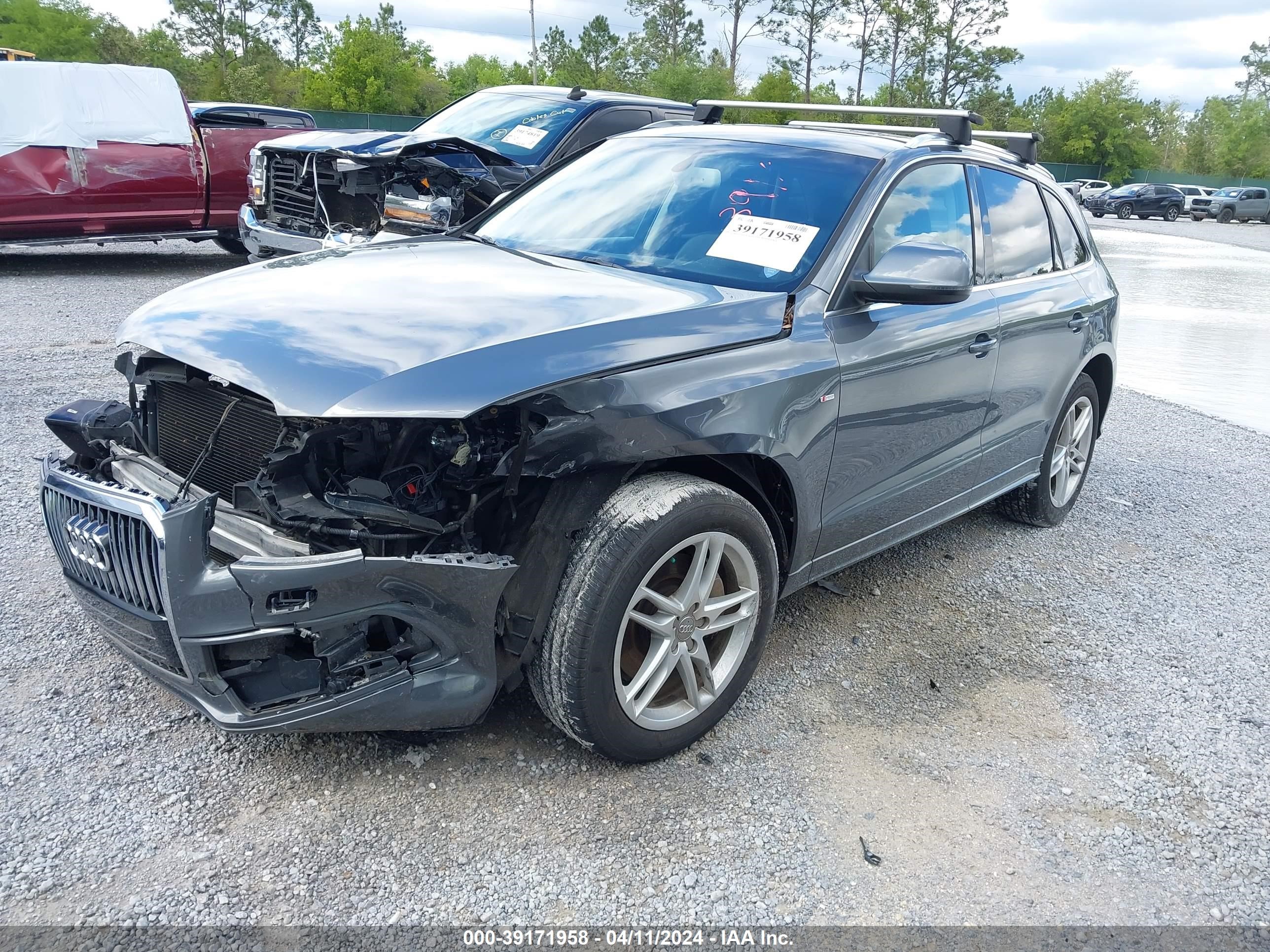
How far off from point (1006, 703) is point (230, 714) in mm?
2439

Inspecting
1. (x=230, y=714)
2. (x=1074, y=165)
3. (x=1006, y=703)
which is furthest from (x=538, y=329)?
(x=1074, y=165)

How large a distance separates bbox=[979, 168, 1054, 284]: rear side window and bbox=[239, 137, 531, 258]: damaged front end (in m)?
3.38

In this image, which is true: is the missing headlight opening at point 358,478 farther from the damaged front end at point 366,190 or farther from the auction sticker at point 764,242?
the damaged front end at point 366,190

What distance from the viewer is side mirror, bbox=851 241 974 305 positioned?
300cm

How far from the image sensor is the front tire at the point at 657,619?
250 cm

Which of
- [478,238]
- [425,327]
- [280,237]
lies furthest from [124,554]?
[280,237]

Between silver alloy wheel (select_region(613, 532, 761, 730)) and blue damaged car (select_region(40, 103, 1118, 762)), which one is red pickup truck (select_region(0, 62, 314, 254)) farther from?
silver alloy wheel (select_region(613, 532, 761, 730))

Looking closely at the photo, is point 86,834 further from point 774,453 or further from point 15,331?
point 15,331

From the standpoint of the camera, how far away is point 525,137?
791cm

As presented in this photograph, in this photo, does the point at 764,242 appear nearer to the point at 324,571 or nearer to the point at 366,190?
the point at 324,571

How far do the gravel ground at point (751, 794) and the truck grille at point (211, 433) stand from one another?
73 cm

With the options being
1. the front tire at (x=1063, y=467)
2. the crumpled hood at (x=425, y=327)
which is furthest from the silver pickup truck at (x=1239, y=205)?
the crumpled hood at (x=425, y=327)
